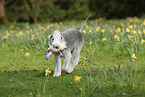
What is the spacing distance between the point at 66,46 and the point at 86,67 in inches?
44.4

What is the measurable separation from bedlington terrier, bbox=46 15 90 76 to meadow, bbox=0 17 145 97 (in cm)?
16

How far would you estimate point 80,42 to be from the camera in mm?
3920

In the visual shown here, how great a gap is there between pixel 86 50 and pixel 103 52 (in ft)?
1.60

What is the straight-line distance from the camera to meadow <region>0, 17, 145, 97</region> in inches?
107

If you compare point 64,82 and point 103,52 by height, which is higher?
point 103,52

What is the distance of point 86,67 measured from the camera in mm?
4344

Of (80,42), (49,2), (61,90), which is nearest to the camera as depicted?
(61,90)

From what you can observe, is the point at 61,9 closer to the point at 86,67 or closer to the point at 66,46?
the point at 86,67

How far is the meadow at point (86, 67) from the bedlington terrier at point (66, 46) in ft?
0.53

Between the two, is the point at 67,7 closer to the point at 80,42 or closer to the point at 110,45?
the point at 110,45

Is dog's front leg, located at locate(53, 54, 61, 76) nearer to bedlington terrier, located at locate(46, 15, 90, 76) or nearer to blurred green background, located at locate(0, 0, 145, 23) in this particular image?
bedlington terrier, located at locate(46, 15, 90, 76)

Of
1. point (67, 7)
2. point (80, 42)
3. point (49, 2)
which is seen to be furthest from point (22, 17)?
point (80, 42)

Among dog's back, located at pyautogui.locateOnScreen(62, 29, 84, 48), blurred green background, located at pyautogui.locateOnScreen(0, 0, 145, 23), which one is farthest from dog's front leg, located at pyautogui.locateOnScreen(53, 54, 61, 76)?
blurred green background, located at pyautogui.locateOnScreen(0, 0, 145, 23)

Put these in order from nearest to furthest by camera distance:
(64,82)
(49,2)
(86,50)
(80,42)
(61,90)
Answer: (61,90) → (64,82) → (80,42) → (86,50) → (49,2)
